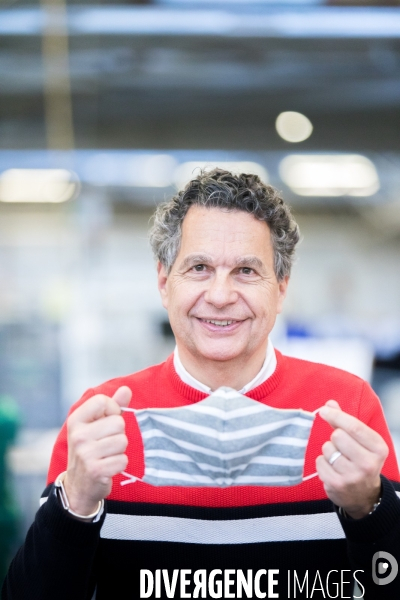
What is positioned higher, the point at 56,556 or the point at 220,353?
the point at 220,353

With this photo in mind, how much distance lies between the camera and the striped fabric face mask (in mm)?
1338

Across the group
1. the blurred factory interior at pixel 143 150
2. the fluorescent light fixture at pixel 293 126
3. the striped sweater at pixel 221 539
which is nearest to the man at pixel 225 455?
the striped sweater at pixel 221 539

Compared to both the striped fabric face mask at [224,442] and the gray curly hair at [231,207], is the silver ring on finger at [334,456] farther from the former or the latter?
the gray curly hair at [231,207]

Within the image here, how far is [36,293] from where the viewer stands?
22.7ft

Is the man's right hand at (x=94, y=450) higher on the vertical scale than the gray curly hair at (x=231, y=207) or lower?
lower

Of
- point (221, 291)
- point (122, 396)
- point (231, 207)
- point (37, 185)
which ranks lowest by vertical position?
point (122, 396)

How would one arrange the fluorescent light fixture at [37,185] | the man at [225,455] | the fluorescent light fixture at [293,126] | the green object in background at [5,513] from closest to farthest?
1. the man at [225,455]
2. the green object in background at [5,513]
3. the fluorescent light fixture at [37,185]
4. the fluorescent light fixture at [293,126]

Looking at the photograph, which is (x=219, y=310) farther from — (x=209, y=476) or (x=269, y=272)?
(x=209, y=476)

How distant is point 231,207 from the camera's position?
164cm

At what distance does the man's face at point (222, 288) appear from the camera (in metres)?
1.59

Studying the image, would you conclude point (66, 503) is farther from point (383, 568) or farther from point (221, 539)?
point (383, 568)

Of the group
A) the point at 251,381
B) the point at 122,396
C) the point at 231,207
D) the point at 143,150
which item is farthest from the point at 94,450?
the point at 143,150

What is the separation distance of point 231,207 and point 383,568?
0.87 meters

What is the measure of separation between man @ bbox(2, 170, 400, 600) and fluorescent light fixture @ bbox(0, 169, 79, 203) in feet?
16.3
